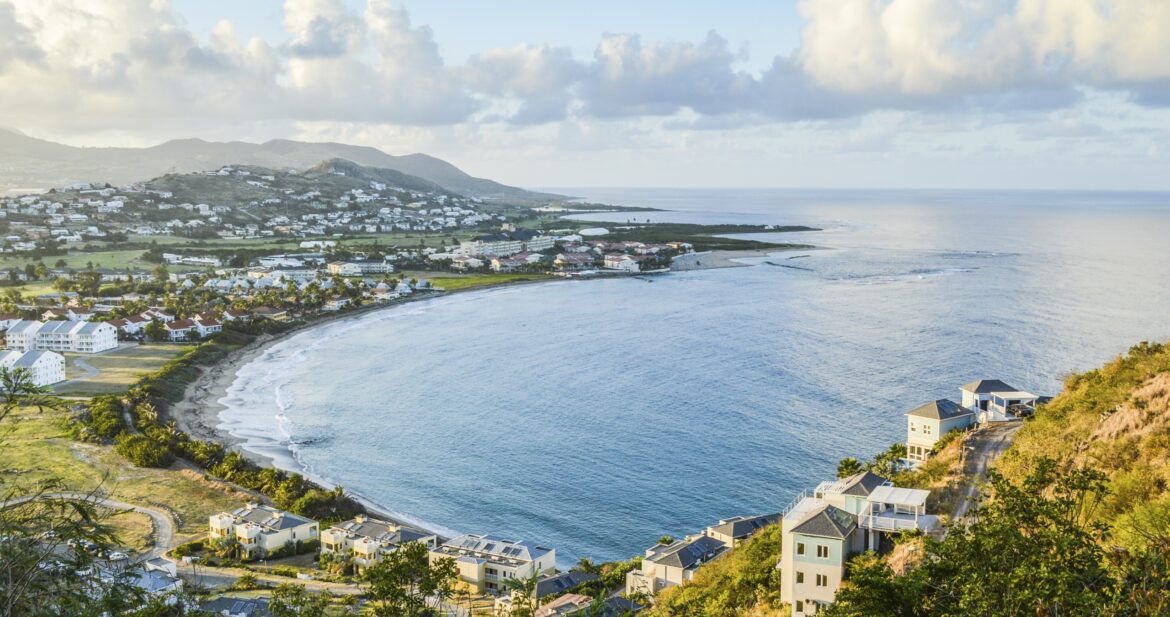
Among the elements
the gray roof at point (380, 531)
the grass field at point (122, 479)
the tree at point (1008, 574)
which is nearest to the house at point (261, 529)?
the gray roof at point (380, 531)

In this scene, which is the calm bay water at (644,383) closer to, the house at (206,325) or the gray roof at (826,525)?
the house at (206,325)

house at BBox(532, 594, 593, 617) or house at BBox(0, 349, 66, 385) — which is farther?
house at BBox(0, 349, 66, 385)

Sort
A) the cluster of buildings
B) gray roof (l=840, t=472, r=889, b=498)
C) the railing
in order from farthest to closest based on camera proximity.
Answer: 1. the cluster of buildings
2. gray roof (l=840, t=472, r=889, b=498)
3. the railing

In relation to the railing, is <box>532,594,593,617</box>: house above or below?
below

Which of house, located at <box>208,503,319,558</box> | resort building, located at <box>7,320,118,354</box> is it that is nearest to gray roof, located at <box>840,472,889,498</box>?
house, located at <box>208,503,319,558</box>

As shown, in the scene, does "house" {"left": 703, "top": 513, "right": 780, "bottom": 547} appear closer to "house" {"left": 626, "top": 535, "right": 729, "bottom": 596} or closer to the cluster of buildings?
"house" {"left": 626, "top": 535, "right": 729, "bottom": 596}

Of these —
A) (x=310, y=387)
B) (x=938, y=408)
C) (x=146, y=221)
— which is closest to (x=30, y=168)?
(x=146, y=221)
